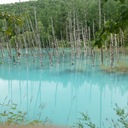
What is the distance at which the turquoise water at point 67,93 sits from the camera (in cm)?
1146

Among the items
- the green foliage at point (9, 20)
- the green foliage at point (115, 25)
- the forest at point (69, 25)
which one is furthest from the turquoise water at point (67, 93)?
the green foliage at point (115, 25)

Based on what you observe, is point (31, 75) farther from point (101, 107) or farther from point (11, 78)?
point (101, 107)

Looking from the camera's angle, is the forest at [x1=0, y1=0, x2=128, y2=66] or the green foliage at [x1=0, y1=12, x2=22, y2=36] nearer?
the forest at [x1=0, y1=0, x2=128, y2=66]

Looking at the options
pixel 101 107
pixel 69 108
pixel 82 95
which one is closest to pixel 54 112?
pixel 69 108

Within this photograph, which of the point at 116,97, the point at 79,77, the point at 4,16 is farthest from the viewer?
the point at 79,77

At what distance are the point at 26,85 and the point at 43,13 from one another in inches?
1633

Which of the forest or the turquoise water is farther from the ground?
the forest

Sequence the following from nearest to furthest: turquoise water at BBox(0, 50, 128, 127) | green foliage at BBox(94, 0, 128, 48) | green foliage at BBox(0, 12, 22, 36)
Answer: green foliage at BBox(94, 0, 128, 48), green foliage at BBox(0, 12, 22, 36), turquoise water at BBox(0, 50, 128, 127)

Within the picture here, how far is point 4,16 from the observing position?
253 centimetres

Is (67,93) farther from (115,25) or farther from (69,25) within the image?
(69,25)

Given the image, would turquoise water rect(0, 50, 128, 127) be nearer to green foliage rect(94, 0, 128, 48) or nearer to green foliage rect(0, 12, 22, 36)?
green foliage rect(0, 12, 22, 36)

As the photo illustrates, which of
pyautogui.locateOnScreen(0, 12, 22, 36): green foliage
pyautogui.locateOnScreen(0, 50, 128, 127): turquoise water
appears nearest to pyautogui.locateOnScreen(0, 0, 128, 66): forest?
pyautogui.locateOnScreen(0, 12, 22, 36): green foliage

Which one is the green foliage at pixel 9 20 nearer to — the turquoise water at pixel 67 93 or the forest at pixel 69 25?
the forest at pixel 69 25

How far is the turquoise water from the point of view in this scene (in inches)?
451
